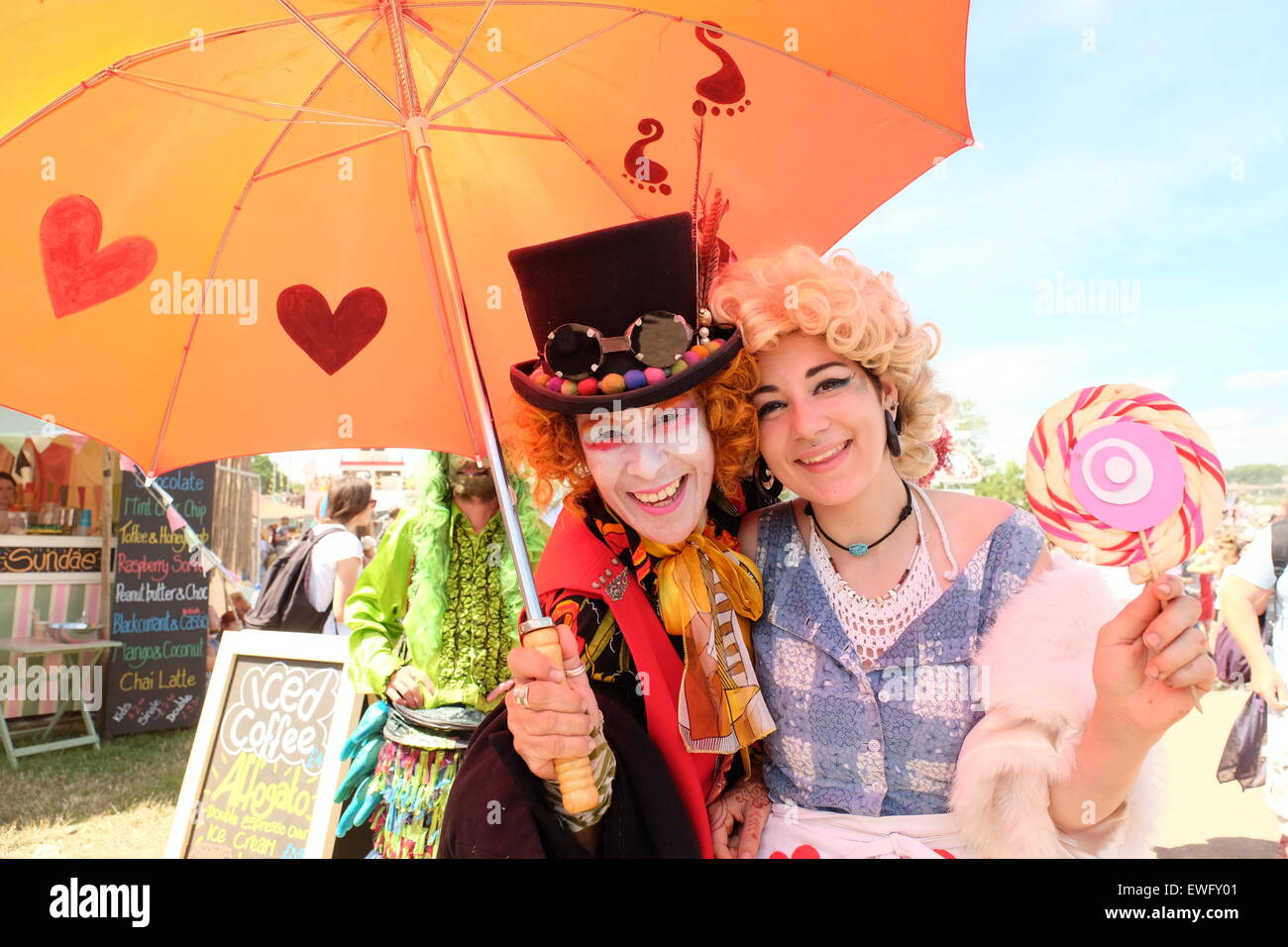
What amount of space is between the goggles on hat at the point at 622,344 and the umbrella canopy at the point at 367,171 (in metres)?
0.33

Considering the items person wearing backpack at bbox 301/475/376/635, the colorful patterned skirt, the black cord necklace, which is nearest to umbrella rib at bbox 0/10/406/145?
the black cord necklace

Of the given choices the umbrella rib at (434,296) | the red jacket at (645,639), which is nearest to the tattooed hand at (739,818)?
the red jacket at (645,639)

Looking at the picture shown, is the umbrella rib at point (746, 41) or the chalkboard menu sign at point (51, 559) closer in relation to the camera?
the umbrella rib at point (746, 41)

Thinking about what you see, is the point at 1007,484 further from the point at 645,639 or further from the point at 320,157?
the point at 320,157

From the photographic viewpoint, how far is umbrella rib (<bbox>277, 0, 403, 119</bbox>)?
5.39ft

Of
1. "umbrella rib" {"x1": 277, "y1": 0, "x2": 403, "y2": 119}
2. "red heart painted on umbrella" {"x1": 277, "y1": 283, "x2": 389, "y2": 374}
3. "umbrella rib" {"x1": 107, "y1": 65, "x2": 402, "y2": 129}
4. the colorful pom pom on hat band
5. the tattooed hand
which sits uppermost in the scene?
"umbrella rib" {"x1": 277, "y1": 0, "x2": 403, "y2": 119}

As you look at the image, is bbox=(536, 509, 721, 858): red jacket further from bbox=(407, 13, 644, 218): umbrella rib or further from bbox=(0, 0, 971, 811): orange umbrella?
bbox=(407, 13, 644, 218): umbrella rib

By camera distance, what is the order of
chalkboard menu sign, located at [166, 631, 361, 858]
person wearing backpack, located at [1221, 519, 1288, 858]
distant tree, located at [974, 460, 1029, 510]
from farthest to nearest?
distant tree, located at [974, 460, 1029, 510], person wearing backpack, located at [1221, 519, 1288, 858], chalkboard menu sign, located at [166, 631, 361, 858]

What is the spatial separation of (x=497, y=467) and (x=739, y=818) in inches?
36.2

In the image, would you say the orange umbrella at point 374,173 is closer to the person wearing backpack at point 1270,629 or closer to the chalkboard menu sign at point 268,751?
the chalkboard menu sign at point 268,751

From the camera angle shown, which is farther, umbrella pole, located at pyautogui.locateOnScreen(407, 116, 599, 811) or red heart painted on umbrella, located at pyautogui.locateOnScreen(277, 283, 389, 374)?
red heart painted on umbrella, located at pyautogui.locateOnScreen(277, 283, 389, 374)

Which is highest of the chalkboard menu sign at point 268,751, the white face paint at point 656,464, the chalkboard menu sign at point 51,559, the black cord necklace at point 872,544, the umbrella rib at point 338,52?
the umbrella rib at point 338,52

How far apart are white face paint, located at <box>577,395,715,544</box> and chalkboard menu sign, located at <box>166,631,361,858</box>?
2108 mm

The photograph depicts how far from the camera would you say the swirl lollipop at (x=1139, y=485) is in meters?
1.45
